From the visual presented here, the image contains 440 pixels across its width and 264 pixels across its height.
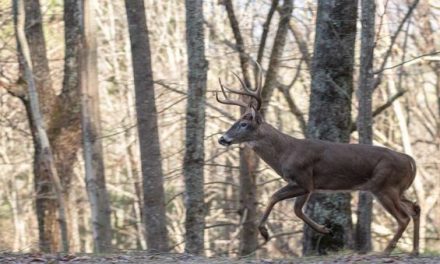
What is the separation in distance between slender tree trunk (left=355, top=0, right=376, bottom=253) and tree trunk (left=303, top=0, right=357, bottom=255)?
0.64 m

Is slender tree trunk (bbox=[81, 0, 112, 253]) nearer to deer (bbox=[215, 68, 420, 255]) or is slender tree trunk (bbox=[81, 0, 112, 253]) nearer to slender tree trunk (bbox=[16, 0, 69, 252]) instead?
slender tree trunk (bbox=[16, 0, 69, 252])

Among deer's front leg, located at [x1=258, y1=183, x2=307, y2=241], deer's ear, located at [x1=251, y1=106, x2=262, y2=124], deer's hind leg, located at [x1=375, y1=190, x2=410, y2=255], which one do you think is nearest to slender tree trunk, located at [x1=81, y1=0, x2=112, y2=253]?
deer's ear, located at [x1=251, y1=106, x2=262, y2=124]

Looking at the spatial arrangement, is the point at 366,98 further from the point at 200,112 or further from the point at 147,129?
the point at 147,129

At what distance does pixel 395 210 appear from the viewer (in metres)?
9.80

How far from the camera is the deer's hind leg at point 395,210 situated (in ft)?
32.0

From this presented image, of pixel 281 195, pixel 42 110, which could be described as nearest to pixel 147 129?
pixel 281 195

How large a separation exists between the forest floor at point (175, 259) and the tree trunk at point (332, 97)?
1204mm

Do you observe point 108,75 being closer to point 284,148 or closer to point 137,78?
point 137,78

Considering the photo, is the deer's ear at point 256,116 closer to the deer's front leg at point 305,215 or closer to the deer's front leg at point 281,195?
the deer's front leg at point 281,195

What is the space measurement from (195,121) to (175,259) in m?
2.59

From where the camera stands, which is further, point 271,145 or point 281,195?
point 271,145

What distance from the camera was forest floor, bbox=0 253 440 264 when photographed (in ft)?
29.9

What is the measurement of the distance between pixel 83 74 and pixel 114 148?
13.1 m

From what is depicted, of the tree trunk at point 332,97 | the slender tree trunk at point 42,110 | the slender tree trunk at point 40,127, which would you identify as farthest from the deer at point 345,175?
the slender tree trunk at point 42,110
